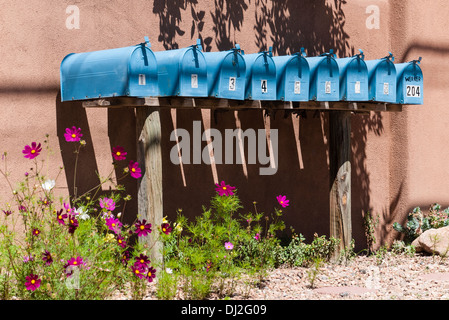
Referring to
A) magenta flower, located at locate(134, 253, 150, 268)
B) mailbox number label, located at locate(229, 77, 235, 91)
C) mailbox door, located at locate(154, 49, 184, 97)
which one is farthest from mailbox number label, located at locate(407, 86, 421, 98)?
magenta flower, located at locate(134, 253, 150, 268)

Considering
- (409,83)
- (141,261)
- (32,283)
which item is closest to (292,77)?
(409,83)

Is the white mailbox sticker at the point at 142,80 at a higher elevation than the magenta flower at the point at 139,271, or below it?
higher

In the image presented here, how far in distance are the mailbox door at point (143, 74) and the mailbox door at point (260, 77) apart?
3.28ft

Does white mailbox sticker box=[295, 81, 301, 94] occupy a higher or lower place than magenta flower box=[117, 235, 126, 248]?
higher

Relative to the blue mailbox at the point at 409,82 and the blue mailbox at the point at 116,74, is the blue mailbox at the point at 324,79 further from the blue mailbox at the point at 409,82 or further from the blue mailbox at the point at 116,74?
the blue mailbox at the point at 116,74

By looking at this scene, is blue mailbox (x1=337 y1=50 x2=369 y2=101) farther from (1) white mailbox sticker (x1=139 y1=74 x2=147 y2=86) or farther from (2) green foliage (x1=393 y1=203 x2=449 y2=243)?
(2) green foliage (x1=393 y1=203 x2=449 y2=243)

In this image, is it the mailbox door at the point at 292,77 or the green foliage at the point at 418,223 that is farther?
the green foliage at the point at 418,223

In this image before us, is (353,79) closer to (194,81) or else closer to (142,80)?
(194,81)

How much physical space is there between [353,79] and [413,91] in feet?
2.99

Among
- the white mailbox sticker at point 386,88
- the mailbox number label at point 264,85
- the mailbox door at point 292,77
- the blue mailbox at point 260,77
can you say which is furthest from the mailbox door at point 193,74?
the white mailbox sticker at point 386,88

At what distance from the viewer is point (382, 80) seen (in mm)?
6551

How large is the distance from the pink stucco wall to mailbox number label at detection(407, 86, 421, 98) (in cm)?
111

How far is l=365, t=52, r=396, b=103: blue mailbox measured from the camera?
650cm

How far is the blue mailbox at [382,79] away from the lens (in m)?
6.50
